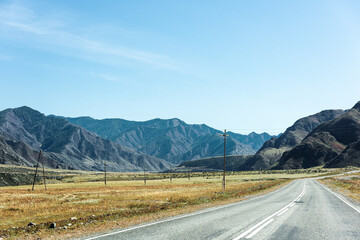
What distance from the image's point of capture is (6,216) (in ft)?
76.7

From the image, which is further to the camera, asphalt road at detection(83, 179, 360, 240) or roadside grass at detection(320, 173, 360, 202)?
roadside grass at detection(320, 173, 360, 202)

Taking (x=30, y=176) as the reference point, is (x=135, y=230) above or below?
above

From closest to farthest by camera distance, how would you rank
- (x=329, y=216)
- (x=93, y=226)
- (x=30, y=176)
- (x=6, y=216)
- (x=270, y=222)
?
(x=270, y=222) → (x=93, y=226) → (x=329, y=216) → (x=6, y=216) → (x=30, y=176)

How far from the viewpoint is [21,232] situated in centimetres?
1435

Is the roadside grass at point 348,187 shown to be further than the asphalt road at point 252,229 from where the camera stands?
Yes

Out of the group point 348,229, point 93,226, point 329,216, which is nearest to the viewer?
point 348,229

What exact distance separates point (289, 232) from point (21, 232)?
465 inches

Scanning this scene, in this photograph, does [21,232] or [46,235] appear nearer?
[46,235]

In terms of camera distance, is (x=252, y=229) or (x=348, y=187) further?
(x=348, y=187)

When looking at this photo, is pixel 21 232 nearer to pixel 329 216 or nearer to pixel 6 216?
pixel 6 216

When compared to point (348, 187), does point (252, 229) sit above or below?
above

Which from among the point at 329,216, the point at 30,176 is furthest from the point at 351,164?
the point at 329,216

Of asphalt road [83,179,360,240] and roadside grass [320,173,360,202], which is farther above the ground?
asphalt road [83,179,360,240]

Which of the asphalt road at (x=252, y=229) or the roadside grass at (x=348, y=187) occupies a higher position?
the asphalt road at (x=252, y=229)
